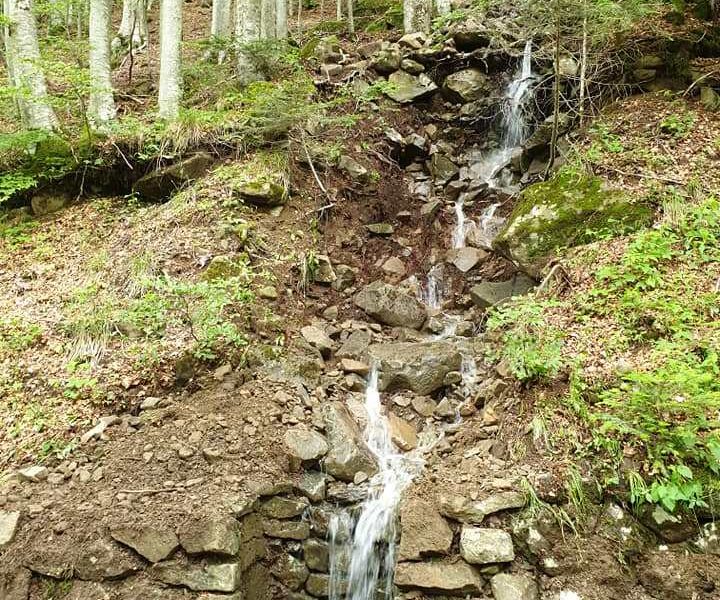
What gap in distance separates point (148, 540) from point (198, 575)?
0.47m

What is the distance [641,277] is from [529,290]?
1484 millimetres

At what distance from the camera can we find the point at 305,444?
4531 mm

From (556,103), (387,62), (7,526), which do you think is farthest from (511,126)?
(7,526)

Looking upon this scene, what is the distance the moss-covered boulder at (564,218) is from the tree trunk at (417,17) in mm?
6318

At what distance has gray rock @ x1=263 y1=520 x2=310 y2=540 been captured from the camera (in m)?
4.11

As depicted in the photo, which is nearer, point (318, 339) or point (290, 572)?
point (290, 572)

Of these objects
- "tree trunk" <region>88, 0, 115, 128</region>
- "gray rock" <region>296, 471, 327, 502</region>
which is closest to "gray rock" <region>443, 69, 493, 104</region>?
"tree trunk" <region>88, 0, 115, 128</region>

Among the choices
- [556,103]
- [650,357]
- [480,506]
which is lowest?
[480,506]

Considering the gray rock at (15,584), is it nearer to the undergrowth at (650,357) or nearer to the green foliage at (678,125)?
the undergrowth at (650,357)

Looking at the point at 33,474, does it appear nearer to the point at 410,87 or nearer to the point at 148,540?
the point at 148,540

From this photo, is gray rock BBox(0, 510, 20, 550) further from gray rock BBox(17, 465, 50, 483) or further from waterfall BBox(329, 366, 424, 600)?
waterfall BBox(329, 366, 424, 600)

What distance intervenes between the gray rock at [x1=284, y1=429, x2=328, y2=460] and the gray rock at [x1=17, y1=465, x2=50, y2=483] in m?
2.02

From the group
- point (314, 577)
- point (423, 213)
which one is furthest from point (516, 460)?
point (423, 213)

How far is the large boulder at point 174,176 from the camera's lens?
722 cm
